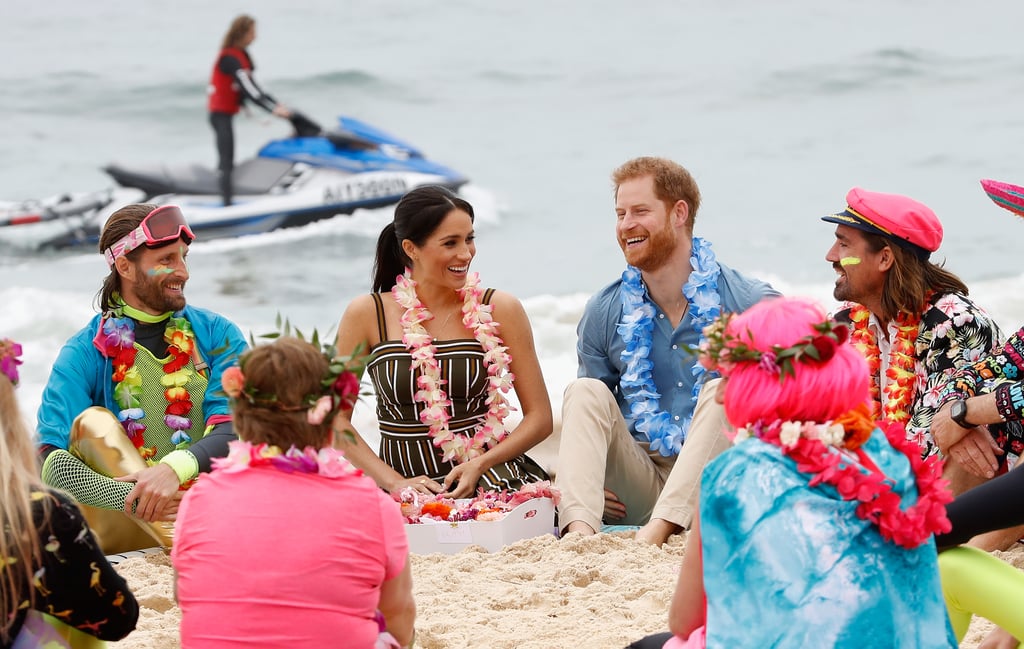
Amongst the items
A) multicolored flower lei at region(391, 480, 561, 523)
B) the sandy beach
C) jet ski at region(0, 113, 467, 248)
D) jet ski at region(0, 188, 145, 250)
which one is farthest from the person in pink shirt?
jet ski at region(0, 188, 145, 250)

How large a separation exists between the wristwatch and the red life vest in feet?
49.9

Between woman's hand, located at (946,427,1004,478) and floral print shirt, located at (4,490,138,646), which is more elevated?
floral print shirt, located at (4,490,138,646)

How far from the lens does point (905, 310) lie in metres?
4.43

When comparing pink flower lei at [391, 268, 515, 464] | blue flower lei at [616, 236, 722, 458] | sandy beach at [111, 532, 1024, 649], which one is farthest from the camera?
blue flower lei at [616, 236, 722, 458]

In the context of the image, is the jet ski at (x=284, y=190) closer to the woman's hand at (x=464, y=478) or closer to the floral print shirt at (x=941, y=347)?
the woman's hand at (x=464, y=478)

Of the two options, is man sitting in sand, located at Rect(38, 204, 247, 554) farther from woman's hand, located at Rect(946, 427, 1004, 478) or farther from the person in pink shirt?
woman's hand, located at Rect(946, 427, 1004, 478)

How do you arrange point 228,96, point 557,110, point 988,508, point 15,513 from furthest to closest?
point 557,110
point 228,96
point 988,508
point 15,513

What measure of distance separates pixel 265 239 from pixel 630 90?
777 centimetres

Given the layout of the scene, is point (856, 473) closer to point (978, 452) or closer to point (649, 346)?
point (978, 452)

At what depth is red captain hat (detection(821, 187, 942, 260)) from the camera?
4426 millimetres

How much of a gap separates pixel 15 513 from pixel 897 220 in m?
3.15

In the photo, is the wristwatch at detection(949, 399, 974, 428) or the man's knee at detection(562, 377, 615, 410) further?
the man's knee at detection(562, 377, 615, 410)

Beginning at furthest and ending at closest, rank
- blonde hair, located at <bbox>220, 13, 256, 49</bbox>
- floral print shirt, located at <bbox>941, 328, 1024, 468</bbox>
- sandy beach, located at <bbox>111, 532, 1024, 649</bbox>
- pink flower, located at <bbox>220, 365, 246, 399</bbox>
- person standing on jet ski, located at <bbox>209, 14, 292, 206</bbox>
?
blonde hair, located at <bbox>220, 13, 256, 49</bbox>
person standing on jet ski, located at <bbox>209, 14, 292, 206</bbox>
floral print shirt, located at <bbox>941, 328, 1024, 468</bbox>
sandy beach, located at <bbox>111, 532, 1024, 649</bbox>
pink flower, located at <bbox>220, 365, 246, 399</bbox>

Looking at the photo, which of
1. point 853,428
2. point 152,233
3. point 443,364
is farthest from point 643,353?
point 853,428
